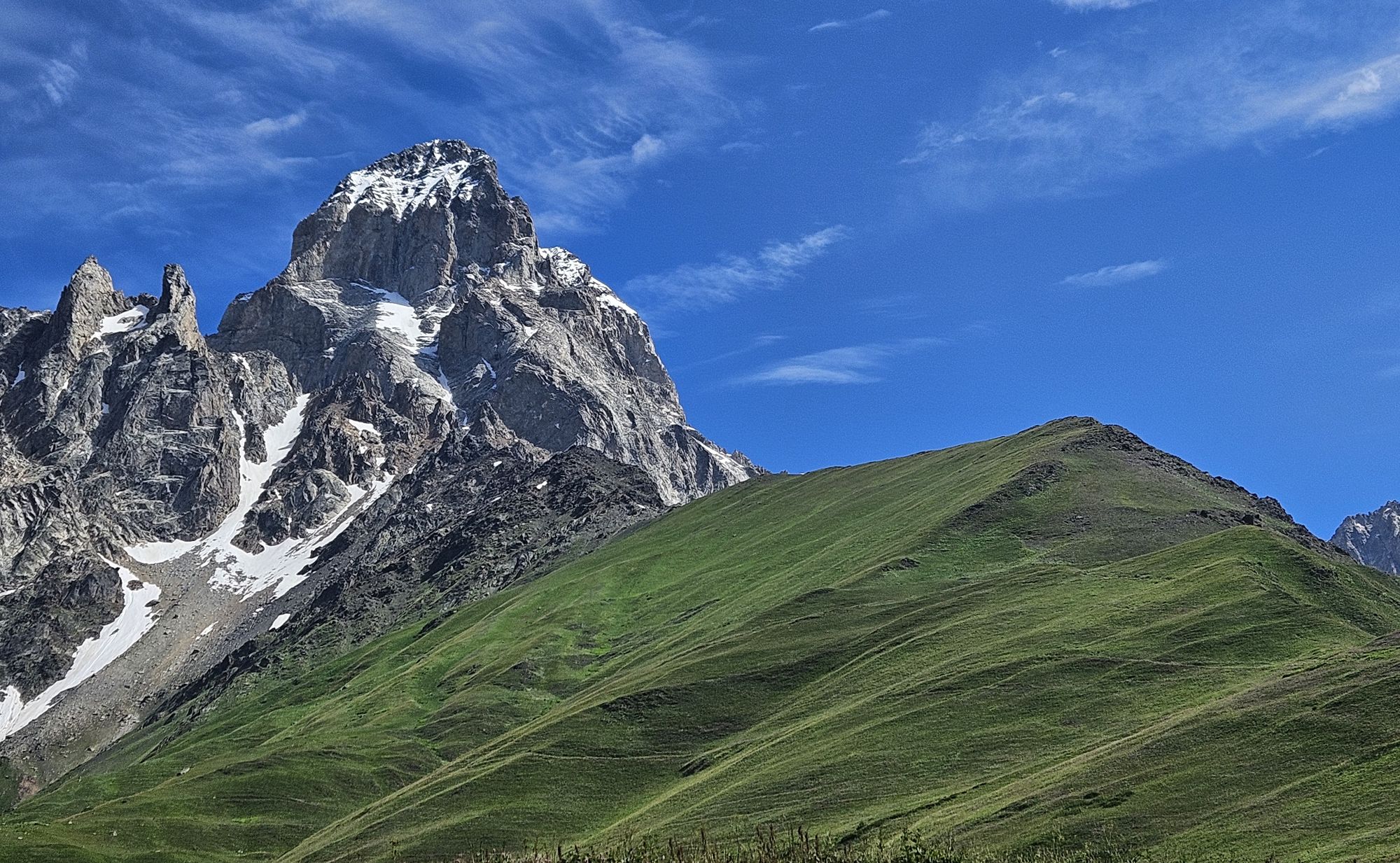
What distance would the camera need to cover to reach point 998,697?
122m

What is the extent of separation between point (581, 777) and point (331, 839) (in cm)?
3261

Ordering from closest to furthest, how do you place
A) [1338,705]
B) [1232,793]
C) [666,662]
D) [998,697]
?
[1232,793] → [1338,705] → [998,697] → [666,662]

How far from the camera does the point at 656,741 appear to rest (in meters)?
157

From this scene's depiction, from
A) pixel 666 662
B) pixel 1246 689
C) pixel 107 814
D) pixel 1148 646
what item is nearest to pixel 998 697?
pixel 1148 646

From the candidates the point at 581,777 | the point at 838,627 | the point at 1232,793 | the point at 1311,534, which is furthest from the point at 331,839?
the point at 1311,534

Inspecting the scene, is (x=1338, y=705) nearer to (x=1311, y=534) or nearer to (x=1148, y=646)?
(x=1148, y=646)

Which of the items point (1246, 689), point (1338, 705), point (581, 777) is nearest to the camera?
point (1338, 705)

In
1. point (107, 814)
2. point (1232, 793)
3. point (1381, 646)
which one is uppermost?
point (107, 814)

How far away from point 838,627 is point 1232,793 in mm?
96885

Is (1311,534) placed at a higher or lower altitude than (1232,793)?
higher

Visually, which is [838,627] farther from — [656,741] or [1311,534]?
[1311,534]

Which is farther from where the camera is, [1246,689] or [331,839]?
[331,839]

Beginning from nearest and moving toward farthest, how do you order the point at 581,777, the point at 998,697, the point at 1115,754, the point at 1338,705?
the point at 1338,705 → the point at 1115,754 → the point at 998,697 → the point at 581,777

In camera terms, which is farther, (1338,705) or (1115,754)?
(1115,754)
